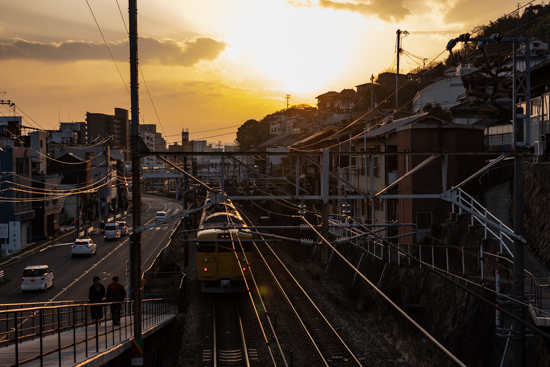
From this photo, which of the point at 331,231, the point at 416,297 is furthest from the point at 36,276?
the point at 416,297

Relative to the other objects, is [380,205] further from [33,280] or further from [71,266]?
[71,266]

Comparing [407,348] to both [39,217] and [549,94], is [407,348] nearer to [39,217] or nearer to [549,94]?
[549,94]

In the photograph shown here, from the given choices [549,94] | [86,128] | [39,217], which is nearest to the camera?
[549,94]

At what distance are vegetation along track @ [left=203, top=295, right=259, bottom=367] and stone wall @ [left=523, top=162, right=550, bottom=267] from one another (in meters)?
8.13

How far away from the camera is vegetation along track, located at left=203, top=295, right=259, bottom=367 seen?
42.2 ft

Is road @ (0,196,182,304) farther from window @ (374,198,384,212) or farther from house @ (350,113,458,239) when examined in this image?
window @ (374,198,384,212)

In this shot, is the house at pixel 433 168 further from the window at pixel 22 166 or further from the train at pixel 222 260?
the window at pixel 22 166

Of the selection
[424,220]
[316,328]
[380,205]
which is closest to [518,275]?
[316,328]

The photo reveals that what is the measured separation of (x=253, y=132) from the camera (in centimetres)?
9988

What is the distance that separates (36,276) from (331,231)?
1476 centimetres

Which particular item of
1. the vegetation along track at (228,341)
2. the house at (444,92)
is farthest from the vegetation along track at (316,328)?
the house at (444,92)

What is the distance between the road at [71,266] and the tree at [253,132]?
48107mm

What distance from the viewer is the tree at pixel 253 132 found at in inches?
3533

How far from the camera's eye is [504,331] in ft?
30.3
